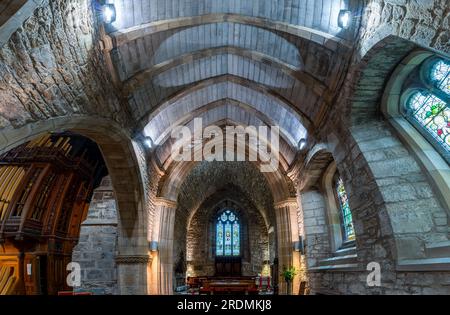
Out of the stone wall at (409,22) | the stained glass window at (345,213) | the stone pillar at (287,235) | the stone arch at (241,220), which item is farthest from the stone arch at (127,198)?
the stone arch at (241,220)

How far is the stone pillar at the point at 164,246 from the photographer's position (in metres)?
7.96

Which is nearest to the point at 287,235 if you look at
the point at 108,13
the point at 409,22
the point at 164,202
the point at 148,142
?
the point at 164,202

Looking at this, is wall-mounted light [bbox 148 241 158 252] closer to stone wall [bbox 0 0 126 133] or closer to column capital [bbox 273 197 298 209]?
column capital [bbox 273 197 298 209]

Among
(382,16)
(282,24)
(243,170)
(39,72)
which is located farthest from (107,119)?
(243,170)

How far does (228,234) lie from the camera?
16.5m

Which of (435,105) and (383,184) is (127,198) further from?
(435,105)

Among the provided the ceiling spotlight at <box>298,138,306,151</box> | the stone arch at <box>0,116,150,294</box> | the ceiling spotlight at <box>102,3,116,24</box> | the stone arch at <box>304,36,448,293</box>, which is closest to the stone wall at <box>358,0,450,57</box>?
the stone arch at <box>304,36,448,293</box>

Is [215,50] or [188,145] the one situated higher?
[215,50]

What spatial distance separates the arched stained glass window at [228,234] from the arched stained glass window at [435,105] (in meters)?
12.9

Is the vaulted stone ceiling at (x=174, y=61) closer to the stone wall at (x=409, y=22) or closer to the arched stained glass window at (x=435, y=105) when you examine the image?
the stone wall at (x=409, y=22)

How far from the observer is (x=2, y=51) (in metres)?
2.86

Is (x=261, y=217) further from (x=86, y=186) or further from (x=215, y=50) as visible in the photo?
(x=215, y=50)

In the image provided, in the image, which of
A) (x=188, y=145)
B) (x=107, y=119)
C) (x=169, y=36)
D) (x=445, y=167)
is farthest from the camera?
(x=188, y=145)
